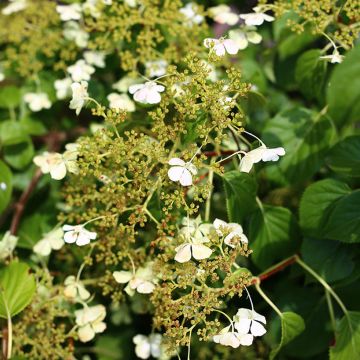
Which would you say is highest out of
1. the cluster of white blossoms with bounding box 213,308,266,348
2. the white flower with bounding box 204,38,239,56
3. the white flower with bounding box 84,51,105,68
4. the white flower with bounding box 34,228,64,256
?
the white flower with bounding box 204,38,239,56

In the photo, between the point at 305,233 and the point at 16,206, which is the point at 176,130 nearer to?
the point at 305,233

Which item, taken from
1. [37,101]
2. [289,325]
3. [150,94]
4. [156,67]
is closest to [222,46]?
[150,94]

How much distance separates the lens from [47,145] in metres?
1.51

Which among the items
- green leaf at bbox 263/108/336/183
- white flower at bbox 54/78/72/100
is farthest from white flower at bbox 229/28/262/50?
white flower at bbox 54/78/72/100

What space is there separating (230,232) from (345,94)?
12.2 inches

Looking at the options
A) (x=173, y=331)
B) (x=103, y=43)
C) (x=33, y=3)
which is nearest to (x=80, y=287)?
(x=173, y=331)

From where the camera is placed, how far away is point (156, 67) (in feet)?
3.83

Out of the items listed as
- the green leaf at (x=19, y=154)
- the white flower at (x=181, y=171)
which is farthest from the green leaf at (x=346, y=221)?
the green leaf at (x=19, y=154)

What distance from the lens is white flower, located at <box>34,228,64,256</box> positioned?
3.66 ft

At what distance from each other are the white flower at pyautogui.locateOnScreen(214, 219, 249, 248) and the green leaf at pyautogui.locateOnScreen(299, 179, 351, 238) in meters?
0.18

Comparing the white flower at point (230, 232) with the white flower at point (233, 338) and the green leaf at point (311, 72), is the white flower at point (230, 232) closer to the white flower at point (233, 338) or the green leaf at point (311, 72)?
the white flower at point (233, 338)

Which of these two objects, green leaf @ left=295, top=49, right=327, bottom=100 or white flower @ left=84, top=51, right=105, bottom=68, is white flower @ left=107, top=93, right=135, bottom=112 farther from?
green leaf @ left=295, top=49, right=327, bottom=100

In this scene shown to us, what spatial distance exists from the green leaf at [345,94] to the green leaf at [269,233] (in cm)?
42

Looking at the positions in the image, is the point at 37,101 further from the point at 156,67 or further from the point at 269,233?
the point at 269,233
